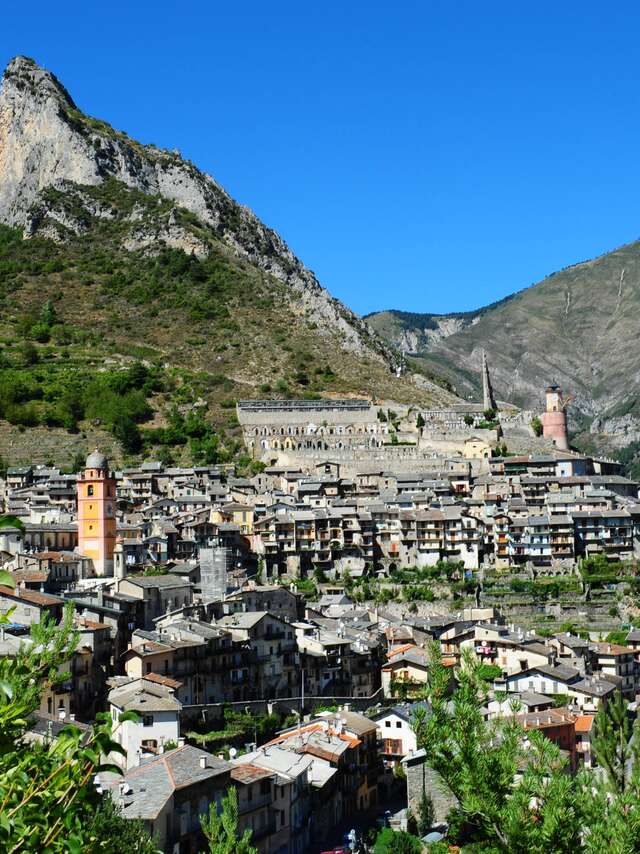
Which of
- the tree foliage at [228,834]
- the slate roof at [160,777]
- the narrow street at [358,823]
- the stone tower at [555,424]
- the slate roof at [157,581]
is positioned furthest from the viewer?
the stone tower at [555,424]

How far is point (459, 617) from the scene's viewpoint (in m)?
62.0

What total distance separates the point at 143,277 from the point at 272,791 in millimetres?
102231

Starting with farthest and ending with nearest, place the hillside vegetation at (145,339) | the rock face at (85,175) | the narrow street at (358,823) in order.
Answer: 1. the rock face at (85,175)
2. the hillside vegetation at (145,339)
3. the narrow street at (358,823)

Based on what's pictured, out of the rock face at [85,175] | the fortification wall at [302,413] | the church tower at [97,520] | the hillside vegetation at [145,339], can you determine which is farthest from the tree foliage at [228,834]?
the rock face at [85,175]

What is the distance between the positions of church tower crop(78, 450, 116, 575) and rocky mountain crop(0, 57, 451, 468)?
37613 mm

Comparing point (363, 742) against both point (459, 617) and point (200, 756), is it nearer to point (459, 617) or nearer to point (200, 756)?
point (200, 756)

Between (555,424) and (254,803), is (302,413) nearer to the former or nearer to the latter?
(555,424)

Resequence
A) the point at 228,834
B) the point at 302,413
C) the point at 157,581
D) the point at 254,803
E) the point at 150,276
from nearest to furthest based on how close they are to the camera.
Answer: the point at 228,834 → the point at 254,803 → the point at 157,581 → the point at 302,413 → the point at 150,276

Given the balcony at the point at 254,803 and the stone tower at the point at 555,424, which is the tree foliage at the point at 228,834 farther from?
the stone tower at the point at 555,424

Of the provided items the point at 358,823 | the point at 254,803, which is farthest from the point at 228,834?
the point at 358,823

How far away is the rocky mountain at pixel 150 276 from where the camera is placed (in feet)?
375

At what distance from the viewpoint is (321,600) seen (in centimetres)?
6481

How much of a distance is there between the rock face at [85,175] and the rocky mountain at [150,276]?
16 cm

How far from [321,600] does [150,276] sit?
73.5m
